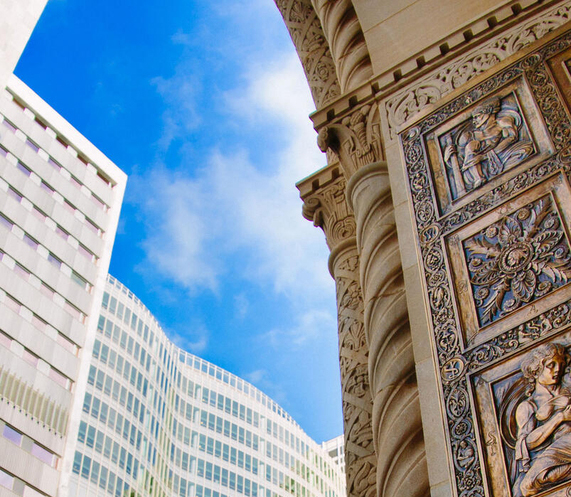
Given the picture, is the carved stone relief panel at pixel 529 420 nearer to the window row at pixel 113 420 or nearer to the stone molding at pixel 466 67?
the stone molding at pixel 466 67

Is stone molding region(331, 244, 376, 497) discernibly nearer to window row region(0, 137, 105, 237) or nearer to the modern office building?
the modern office building

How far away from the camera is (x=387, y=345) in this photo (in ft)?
18.0

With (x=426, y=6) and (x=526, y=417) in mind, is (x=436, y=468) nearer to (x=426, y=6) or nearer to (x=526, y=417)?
(x=526, y=417)

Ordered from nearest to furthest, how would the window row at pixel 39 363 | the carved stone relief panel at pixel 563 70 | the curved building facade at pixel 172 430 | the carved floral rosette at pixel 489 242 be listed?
the carved floral rosette at pixel 489 242, the carved stone relief panel at pixel 563 70, the window row at pixel 39 363, the curved building facade at pixel 172 430

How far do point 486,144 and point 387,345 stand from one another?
1722 mm

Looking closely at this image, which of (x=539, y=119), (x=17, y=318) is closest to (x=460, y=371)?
(x=539, y=119)

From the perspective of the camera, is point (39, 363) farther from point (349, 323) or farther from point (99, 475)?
point (349, 323)

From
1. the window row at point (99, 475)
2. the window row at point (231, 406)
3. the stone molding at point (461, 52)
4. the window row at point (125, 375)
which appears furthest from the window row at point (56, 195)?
the stone molding at point (461, 52)

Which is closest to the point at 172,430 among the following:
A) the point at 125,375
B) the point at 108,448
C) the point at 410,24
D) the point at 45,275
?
the point at 125,375

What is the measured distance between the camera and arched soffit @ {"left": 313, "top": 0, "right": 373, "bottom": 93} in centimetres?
821

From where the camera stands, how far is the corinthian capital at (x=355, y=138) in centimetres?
701

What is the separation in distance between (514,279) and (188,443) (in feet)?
187

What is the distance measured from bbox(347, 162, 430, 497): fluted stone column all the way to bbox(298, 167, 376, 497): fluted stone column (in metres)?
0.95

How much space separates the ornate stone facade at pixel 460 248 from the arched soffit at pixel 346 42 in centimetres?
31
